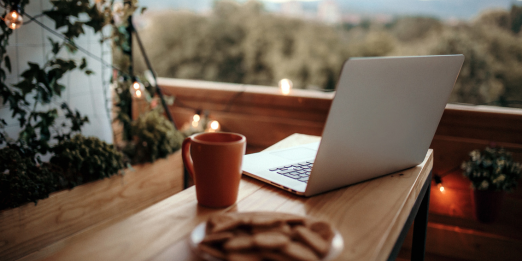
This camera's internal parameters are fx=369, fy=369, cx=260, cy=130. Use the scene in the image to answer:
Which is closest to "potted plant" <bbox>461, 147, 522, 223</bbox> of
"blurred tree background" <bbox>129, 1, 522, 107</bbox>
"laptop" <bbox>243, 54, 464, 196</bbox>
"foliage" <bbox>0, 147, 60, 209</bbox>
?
"laptop" <bbox>243, 54, 464, 196</bbox>

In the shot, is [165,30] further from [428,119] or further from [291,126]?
[428,119]

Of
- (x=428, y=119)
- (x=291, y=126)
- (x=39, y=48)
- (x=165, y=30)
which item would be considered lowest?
(x=291, y=126)

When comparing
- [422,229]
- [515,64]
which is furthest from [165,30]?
[422,229]

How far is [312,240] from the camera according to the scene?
1.31ft

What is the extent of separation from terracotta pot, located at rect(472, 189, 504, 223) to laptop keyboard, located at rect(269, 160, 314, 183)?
1.02m

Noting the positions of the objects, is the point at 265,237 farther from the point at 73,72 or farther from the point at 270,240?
the point at 73,72

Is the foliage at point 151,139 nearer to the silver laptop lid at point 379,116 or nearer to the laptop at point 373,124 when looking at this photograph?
the laptop at point 373,124

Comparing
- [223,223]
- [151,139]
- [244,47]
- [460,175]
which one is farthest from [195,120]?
[244,47]

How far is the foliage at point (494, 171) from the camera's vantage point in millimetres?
1396

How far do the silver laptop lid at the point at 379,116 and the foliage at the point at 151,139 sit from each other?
3.98ft

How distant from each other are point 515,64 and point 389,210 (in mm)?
6289

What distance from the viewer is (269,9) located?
8.10m

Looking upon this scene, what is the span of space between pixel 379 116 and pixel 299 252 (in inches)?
12.0

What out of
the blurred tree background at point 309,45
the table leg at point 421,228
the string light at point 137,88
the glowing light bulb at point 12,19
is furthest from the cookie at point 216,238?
the blurred tree background at point 309,45
